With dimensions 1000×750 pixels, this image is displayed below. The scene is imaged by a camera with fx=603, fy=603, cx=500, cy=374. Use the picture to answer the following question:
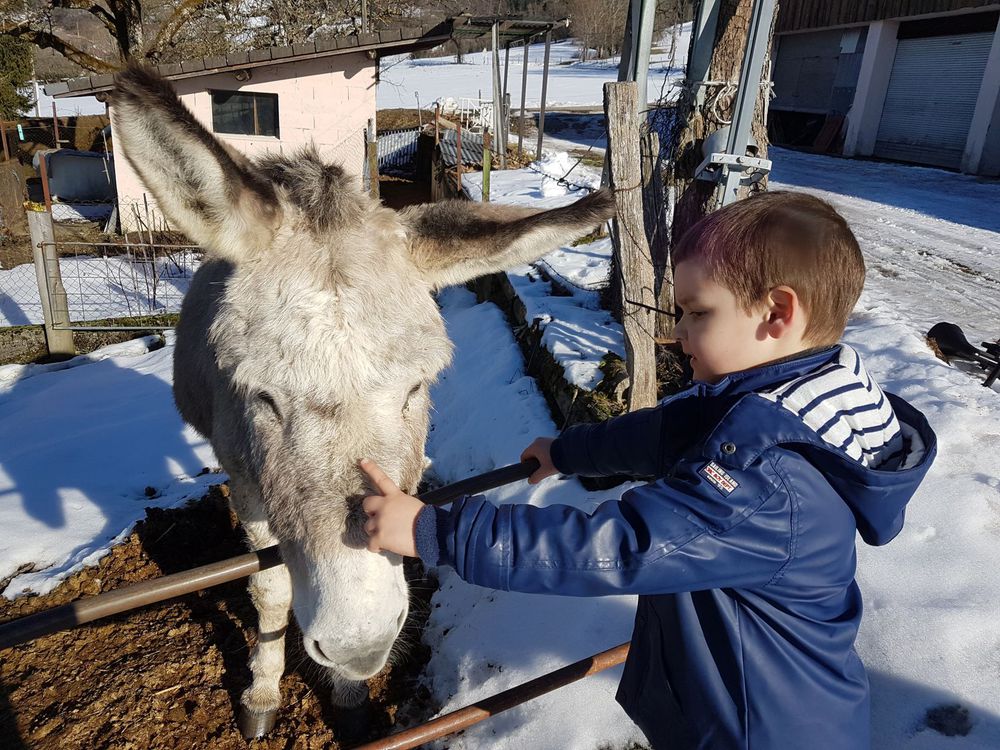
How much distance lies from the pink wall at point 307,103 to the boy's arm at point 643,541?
565 inches

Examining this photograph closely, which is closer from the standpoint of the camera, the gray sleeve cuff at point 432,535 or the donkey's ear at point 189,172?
the gray sleeve cuff at point 432,535

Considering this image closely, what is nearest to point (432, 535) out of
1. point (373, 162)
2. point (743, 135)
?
point (743, 135)

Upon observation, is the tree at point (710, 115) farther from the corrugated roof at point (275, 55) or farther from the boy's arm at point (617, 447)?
the corrugated roof at point (275, 55)

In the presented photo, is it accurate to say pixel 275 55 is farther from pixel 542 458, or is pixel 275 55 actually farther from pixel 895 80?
pixel 895 80

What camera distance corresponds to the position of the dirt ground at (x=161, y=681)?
3.07 metres

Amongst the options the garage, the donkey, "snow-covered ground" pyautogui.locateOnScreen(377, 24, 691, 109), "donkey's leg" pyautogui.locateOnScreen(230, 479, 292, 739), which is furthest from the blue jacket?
"snow-covered ground" pyautogui.locateOnScreen(377, 24, 691, 109)

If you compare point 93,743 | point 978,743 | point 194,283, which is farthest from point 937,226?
point 93,743

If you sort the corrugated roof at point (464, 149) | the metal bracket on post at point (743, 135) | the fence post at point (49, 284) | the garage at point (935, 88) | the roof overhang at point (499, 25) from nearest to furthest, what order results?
the metal bracket on post at point (743, 135) → the fence post at point (49, 284) → the roof overhang at point (499, 25) → the corrugated roof at point (464, 149) → the garage at point (935, 88)

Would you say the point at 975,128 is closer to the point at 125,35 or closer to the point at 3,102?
the point at 125,35

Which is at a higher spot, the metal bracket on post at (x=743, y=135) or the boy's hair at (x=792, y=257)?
the metal bracket on post at (x=743, y=135)

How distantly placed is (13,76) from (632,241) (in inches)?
1020

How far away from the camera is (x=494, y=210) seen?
7.54 feet

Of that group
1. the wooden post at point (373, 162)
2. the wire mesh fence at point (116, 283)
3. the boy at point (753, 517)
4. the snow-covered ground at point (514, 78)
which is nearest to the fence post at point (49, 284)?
the wire mesh fence at point (116, 283)

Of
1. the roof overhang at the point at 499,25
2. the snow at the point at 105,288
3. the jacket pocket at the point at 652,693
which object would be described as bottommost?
the snow at the point at 105,288
